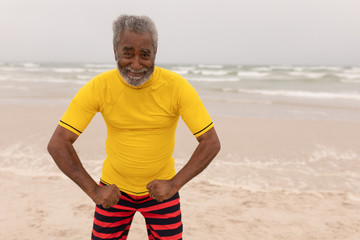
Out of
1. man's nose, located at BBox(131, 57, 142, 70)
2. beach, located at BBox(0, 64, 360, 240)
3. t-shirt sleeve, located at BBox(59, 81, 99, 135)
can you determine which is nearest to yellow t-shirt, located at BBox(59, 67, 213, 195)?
t-shirt sleeve, located at BBox(59, 81, 99, 135)

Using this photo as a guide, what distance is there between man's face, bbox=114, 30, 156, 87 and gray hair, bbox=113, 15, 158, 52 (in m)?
0.02

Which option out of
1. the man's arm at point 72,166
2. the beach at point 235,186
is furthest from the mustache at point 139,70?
the beach at point 235,186

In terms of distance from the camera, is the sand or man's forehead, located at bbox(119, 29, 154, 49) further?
the sand

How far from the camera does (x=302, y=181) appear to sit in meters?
4.66

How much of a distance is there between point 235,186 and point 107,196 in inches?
123

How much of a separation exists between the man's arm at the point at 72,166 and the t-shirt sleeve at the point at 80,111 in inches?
1.2

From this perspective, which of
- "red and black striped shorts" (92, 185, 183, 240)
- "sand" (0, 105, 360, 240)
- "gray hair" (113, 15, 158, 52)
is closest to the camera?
"gray hair" (113, 15, 158, 52)

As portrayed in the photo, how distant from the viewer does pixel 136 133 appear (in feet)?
5.50

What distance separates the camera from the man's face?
5.00ft

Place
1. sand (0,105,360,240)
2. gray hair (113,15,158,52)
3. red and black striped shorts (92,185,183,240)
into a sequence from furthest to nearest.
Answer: sand (0,105,360,240)
red and black striped shorts (92,185,183,240)
gray hair (113,15,158,52)

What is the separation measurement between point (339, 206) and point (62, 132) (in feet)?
11.4

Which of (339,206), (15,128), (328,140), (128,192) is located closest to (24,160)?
(15,128)

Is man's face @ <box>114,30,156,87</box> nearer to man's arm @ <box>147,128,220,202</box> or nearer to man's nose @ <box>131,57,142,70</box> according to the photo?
man's nose @ <box>131,57,142,70</box>

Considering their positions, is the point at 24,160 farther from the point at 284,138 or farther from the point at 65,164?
the point at 284,138
